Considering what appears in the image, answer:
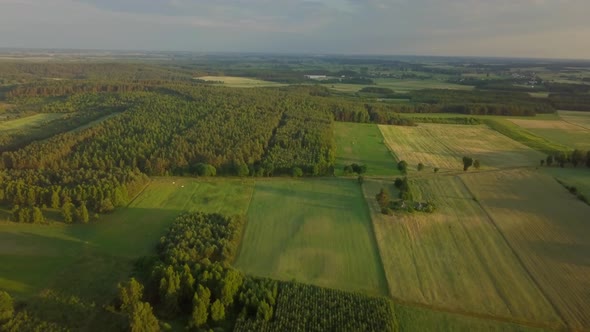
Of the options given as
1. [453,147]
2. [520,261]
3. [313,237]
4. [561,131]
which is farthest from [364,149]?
[561,131]

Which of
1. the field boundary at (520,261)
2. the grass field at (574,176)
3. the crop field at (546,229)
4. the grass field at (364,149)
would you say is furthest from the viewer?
the grass field at (364,149)

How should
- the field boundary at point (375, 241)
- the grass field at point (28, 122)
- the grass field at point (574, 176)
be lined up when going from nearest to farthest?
the field boundary at point (375, 241)
the grass field at point (574, 176)
the grass field at point (28, 122)

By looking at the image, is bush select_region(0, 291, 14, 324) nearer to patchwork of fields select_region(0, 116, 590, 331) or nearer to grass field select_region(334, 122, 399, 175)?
patchwork of fields select_region(0, 116, 590, 331)

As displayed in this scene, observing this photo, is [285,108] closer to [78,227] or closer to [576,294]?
[78,227]

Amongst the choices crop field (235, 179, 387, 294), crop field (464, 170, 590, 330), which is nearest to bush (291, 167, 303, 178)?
crop field (235, 179, 387, 294)

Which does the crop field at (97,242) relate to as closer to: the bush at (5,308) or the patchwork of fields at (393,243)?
the patchwork of fields at (393,243)

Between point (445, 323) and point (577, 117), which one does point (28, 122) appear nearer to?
point (445, 323)

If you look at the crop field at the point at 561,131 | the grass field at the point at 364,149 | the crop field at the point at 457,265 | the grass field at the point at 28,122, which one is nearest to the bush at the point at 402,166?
the grass field at the point at 364,149
